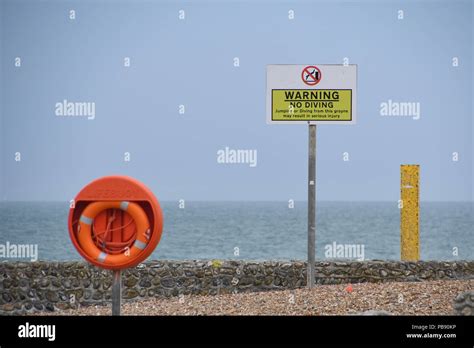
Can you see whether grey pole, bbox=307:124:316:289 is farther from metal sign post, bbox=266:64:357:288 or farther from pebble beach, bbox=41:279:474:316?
pebble beach, bbox=41:279:474:316

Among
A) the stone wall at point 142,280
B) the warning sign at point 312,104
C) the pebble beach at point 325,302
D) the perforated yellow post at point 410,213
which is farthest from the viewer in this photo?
the perforated yellow post at point 410,213

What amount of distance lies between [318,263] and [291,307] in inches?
78.2

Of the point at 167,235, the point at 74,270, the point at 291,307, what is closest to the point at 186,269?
the point at 74,270

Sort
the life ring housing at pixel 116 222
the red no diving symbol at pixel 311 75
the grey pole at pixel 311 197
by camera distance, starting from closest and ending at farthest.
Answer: the life ring housing at pixel 116 222 → the red no diving symbol at pixel 311 75 → the grey pole at pixel 311 197

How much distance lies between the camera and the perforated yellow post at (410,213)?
12.5 m

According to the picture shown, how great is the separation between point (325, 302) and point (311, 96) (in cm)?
248


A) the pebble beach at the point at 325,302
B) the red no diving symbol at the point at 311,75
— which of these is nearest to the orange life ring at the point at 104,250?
the pebble beach at the point at 325,302

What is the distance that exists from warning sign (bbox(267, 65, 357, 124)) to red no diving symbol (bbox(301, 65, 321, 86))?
1 centimetres

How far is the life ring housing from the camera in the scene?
785 centimetres

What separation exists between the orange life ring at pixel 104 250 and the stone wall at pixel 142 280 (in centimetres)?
379

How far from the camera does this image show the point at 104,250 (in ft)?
26.3
